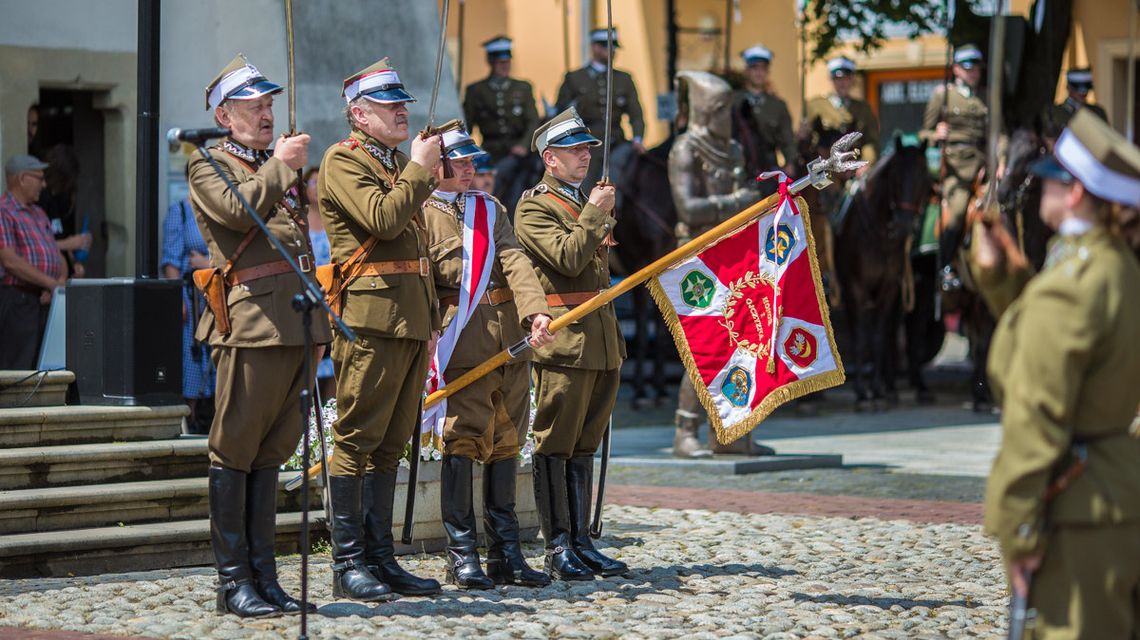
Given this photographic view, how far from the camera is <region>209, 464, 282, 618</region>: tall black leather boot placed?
742cm

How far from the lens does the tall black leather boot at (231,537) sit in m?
7.42

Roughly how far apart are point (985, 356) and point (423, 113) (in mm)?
6163

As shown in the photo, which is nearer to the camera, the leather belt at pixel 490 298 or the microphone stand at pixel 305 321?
the microphone stand at pixel 305 321

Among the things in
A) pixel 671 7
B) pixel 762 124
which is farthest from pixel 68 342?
pixel 671 7

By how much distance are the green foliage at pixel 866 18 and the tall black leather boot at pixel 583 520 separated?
13.7 meters

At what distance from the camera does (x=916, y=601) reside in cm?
801

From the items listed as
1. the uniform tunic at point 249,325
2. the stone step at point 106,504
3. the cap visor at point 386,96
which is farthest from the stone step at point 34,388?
the cap visor at point 386,96

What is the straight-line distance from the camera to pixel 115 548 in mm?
8664

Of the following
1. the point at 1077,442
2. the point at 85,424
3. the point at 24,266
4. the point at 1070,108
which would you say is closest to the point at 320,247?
the point at 24,266

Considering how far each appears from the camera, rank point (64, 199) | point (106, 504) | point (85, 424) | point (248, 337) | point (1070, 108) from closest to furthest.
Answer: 1. point (248, 337)
2. point (106, 504)
3. point (85, 424)
4. point (64, 199)
5. point (1070, 108)

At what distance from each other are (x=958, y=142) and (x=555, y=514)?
10.2 meters

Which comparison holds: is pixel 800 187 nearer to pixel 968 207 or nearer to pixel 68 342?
pixel 68 342

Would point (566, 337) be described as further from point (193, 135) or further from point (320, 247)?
point (320, 247)

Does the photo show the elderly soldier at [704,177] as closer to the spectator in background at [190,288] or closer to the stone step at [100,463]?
the spectator in background at [190,288]
